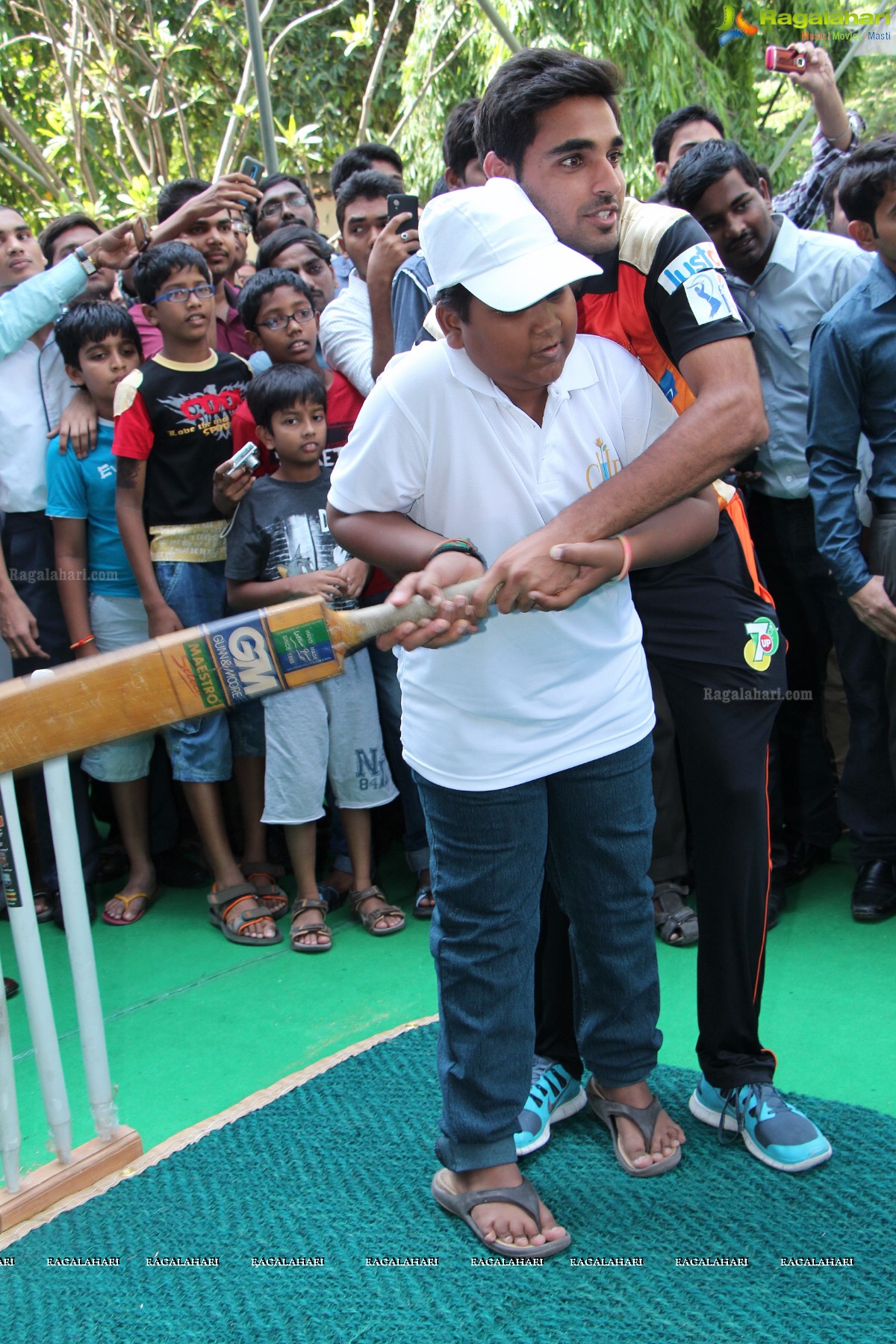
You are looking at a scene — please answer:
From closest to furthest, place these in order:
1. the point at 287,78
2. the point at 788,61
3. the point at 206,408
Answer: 1. the point at 206,408
2. the point at 788,61
3. the point at 287,78

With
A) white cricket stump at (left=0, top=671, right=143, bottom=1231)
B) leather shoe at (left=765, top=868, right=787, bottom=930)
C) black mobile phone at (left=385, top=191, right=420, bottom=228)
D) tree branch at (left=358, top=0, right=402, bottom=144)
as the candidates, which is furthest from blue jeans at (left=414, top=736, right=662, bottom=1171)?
tree branch at (left=358, top=0, right=402, bottom=144)

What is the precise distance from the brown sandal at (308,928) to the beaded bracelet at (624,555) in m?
1.87

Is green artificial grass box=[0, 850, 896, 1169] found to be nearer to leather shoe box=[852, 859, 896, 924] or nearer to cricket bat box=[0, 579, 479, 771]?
leather shoe box=[852, 859, 896, 924]

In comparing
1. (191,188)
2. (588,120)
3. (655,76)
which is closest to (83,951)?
(588,120)

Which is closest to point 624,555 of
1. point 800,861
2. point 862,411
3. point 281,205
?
point 862,411

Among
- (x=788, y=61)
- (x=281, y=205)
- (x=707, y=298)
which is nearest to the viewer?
(x=707, y=298)

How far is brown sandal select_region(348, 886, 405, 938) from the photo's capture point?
11.0 feet

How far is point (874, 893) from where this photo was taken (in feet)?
10.5

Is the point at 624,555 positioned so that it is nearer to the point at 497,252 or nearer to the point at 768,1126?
the point at 497,252

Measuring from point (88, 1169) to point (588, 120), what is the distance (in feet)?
6.66

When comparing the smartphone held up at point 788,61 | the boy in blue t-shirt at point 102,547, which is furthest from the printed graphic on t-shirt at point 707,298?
the smartphone held up at point 788,61

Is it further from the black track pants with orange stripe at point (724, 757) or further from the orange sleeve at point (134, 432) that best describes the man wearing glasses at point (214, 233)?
the black track pants with orange stripe at point (724, 757)

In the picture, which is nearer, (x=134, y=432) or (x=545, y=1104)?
(x=545, y=1104)

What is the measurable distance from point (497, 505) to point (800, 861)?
208cm
